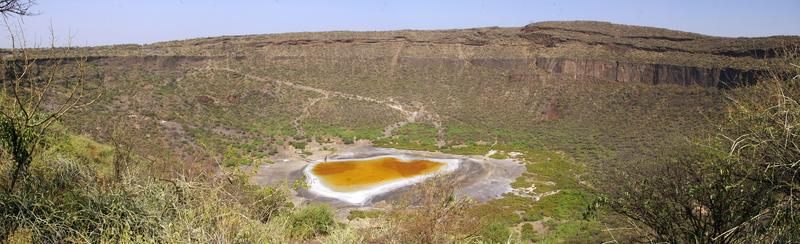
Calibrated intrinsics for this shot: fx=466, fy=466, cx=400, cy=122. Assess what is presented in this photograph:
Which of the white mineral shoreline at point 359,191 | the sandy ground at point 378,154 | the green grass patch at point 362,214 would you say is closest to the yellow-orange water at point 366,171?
the white mineral shoreline at point 359,191

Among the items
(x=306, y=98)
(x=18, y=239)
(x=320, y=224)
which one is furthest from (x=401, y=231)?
(x=306, y=98)

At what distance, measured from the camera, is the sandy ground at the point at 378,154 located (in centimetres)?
2811

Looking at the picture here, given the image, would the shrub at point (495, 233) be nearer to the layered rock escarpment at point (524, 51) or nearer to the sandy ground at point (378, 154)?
the sandy ground at point (378, 154)

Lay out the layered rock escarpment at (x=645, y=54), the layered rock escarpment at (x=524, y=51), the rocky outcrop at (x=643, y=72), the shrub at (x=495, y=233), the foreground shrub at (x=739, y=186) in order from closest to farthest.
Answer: the foreground shrub at (x=739, y=186)
the shrub at (x=495, y=233)
the rocky outcrop at (x=643, y=72)
the layered rock escarpment at (x=645, y=54)
the layered rock escarpment at (x=524, y=51)

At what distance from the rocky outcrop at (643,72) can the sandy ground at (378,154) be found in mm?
21079

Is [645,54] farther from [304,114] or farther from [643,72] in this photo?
[304,114]

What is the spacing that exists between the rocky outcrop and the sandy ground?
69.2 feet

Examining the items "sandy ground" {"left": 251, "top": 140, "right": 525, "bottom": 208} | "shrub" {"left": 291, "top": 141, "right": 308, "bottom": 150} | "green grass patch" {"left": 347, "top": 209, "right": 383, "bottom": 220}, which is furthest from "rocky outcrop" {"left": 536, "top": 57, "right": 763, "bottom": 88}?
"green grass patch" {"left": 347, "top": 209, "right": 383, "bottom": 220}

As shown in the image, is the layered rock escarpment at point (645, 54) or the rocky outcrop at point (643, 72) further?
the layered rock escarpment at point (645, 54)

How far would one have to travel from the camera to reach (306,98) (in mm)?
53250

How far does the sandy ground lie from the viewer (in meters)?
28.1

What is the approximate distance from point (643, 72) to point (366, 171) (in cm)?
3336

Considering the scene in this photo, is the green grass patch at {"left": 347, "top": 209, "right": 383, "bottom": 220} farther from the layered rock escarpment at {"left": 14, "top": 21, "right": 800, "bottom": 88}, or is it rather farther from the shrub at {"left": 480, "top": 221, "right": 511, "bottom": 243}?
the layered rock escarpment at {"left": 14, "top": 21, "right": 800, "bottom": 88}

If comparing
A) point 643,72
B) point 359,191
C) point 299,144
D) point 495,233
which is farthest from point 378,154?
point 643,72
